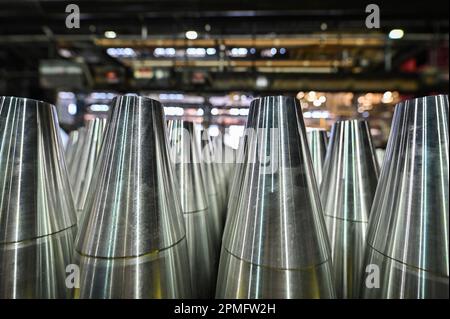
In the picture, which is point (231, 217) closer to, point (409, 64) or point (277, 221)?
point (277, 221)

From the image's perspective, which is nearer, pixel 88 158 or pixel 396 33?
pixel 88 158

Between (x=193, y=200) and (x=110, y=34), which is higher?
(x=110, y=34)

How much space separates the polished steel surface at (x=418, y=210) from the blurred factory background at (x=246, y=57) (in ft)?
6.20

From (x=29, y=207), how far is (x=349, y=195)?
72 centimetres

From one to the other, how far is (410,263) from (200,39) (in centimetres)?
267

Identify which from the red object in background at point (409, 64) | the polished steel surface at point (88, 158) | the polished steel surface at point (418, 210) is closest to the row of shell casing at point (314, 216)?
the polished steel surface at point (418, 210)

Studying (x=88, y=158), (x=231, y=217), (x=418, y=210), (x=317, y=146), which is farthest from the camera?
(x=317, y=146)

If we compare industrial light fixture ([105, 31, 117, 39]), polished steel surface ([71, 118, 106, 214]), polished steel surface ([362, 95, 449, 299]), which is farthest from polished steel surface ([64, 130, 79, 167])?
industrial light fixture ([105, 31, 117, 39])

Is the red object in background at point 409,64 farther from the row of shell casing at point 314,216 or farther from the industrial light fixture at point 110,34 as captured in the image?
the row of shell casing at point 314,216

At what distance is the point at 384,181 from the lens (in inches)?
22.0

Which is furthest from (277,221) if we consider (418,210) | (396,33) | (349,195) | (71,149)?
(396,33)

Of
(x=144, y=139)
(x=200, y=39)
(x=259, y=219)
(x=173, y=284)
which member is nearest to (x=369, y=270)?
(x=259, y=219)

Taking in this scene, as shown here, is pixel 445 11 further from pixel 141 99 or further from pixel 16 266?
pixel 16 266

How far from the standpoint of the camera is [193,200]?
0.80m
